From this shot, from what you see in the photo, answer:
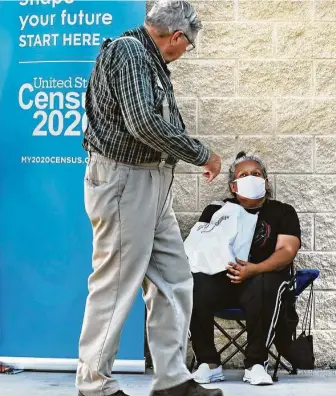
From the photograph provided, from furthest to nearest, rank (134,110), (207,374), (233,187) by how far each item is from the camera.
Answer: (233,187), (207,374), (134,110)

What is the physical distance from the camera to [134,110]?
11.8ft

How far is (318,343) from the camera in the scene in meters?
5.57

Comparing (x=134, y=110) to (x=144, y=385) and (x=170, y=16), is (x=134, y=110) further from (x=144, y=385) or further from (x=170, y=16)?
(x=144, y=385)

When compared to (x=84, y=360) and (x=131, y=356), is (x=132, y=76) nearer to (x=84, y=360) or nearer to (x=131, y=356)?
(x=84, y=360)

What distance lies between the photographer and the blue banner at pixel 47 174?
5270mm

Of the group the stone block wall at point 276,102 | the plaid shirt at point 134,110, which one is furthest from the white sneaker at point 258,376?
the plaid shirt at point 134,110

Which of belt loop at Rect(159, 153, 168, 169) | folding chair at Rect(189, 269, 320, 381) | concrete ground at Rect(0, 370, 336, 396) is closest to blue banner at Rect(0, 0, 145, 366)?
concrete ground at Rect(0, 370, 336, 396)

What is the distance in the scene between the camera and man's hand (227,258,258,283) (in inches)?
204

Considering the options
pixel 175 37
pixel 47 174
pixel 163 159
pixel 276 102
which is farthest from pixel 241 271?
pixel 175 37

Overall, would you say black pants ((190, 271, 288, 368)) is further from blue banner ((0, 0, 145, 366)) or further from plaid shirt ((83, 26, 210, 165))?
plaid shirt ((83, 26, 210, 165))

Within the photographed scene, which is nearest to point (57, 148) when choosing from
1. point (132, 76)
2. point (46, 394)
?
point (46, 394)

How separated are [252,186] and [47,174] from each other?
3.88ft

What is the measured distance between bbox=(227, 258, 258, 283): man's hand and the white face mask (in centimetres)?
44

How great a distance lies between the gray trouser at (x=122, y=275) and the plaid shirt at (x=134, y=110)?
0.08 meters
